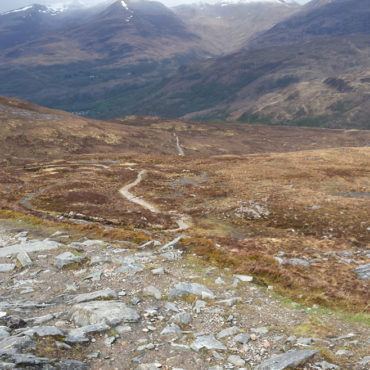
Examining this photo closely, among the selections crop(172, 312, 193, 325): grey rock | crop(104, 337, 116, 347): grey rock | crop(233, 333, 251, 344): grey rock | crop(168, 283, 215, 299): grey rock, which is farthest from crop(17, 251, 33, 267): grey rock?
crop(233, 333, 251, 344): grey rock

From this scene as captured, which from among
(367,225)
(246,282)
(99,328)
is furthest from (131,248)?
(367,225)

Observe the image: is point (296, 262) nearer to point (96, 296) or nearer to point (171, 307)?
point (171, 307)

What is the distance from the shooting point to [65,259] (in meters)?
19.0

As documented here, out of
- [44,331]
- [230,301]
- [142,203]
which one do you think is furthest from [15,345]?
[142,203]

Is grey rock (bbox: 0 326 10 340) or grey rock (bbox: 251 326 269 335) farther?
grey rock (bbox: 251 326 269 335)

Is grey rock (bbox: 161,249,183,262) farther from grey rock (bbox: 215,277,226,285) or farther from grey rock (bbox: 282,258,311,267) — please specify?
grey rock (bbox: 282,258,311,267)

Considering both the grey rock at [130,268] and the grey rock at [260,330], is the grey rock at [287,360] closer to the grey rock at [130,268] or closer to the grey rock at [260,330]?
the grey rock at [260,330]

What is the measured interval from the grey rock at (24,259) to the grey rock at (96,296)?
612cm

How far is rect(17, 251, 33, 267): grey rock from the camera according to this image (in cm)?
1873

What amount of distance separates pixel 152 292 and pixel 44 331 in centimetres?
530

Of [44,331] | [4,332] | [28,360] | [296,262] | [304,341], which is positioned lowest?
[296,262]

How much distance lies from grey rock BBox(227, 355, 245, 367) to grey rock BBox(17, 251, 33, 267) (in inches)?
529

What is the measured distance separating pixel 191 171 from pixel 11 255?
7011 cm

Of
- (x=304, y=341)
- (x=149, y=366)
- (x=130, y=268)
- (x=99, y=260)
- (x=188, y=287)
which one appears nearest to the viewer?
(x=149, y=366)
